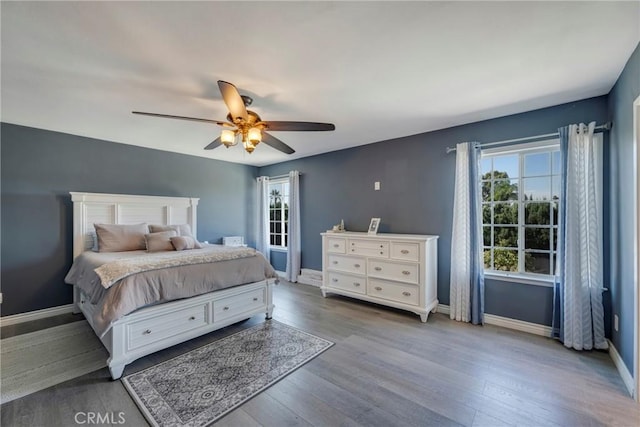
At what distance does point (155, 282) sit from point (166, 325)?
43 centimetres

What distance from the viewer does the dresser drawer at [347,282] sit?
12.6ft

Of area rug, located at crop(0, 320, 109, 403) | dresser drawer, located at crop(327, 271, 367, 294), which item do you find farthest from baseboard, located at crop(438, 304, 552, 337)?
area rug, located at crop(0, 320, 109, 403)

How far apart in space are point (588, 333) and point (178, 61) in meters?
4.20

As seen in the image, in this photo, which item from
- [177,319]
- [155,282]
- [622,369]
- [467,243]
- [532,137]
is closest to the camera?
[622,369]

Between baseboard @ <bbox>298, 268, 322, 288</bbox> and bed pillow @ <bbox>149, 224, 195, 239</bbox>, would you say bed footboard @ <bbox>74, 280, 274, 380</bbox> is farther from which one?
baseboard @ <bbox>298, 268, 322, 288</bbox>

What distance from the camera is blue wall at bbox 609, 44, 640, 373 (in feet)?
6.59

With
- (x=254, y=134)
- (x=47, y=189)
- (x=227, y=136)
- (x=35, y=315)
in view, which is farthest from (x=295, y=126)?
(x=35, y=315)

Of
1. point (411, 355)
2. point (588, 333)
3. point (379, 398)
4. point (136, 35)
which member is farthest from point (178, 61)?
point (588, 333)

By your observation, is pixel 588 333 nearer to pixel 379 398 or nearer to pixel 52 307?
pixel 379 398

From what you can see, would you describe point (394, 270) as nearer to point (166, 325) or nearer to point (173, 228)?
point (166, 325)

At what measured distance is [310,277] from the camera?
5.03 metres

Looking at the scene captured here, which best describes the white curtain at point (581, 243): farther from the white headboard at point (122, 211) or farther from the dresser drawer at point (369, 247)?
the white headboard at point (122, 211)

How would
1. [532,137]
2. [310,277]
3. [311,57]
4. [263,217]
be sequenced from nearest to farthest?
[311,57], [532,137], [310,277], [263,217]

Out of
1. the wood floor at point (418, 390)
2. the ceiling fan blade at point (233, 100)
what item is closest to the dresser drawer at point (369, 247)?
the wood floor at point (418, 390)
